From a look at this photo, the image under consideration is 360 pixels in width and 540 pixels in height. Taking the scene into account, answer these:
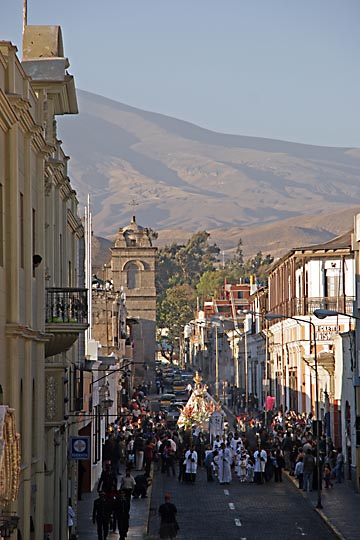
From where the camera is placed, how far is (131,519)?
35.9 m

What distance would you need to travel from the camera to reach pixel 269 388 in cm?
8388

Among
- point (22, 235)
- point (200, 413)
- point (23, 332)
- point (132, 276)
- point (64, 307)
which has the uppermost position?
point (132, 276)

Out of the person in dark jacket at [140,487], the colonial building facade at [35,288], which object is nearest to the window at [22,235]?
the colonial building facade at [35,288]

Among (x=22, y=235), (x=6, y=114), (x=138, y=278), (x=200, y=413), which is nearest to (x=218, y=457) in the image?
(x=200, y=413)

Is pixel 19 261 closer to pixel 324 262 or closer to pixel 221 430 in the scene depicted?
pixel 221 430

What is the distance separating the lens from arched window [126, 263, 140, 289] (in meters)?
130

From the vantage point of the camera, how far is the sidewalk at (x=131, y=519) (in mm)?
32625

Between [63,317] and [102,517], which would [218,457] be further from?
[63,317]

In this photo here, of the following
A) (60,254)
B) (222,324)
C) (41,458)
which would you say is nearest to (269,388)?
(222,324)

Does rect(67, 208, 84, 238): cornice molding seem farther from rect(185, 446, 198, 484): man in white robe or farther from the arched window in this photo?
the arched window

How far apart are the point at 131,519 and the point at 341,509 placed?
5802 millimetres

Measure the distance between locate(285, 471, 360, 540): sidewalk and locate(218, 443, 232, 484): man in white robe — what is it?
224 cm

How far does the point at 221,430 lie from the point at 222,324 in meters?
69.8

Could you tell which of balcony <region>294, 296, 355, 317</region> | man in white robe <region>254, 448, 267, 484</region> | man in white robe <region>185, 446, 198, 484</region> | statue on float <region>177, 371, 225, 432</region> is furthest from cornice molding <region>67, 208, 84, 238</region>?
balcony <region>294, 296, 355, 317</region>
